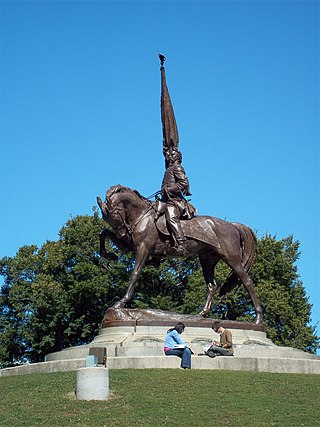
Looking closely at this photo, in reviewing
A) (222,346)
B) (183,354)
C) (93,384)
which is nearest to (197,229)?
(222,346)

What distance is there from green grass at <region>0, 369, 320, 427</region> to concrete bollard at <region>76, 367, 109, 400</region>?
0.20m

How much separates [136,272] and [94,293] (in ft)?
78.5

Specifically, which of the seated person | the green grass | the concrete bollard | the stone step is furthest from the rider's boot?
the concrete bollard

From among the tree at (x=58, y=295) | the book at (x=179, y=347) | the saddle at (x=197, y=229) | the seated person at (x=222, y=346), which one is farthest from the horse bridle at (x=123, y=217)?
the tree at (x=58, y=295)

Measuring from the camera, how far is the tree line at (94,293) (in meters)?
47.8

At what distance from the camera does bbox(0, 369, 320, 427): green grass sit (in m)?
15.6

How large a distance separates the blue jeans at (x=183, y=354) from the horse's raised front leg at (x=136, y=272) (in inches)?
171

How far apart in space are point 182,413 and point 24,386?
5.00 m

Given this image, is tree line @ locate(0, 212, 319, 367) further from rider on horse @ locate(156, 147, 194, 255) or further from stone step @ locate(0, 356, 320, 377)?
stone step @ locate(0, 356, 320, 377)

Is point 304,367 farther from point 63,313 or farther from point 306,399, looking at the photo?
point 63,313

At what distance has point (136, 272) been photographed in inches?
986

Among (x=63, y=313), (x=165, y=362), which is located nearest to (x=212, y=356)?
(x=165, y=362)

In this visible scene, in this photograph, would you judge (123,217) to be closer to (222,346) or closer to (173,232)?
(173,232)

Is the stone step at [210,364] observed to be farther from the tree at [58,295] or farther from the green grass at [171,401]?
the tree at [58,295]
